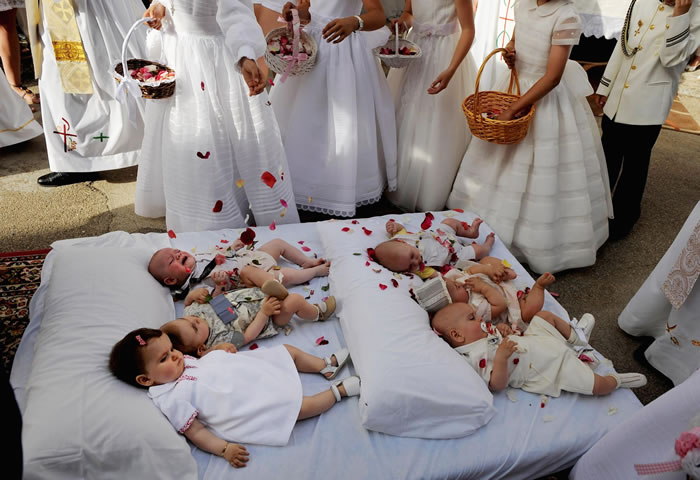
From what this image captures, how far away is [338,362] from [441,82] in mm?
1528

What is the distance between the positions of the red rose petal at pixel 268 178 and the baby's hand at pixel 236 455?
1.30 meters

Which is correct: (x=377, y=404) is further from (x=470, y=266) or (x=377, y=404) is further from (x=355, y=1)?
(x=355, y=1)

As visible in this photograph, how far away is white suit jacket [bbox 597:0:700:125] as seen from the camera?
2369 millimetres

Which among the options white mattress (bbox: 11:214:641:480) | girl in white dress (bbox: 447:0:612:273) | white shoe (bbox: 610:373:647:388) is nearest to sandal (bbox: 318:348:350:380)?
white mattress (bbox: 11:214:641:480)

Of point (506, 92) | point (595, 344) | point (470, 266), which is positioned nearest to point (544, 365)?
point (470, 266)

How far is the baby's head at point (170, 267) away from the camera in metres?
2.02

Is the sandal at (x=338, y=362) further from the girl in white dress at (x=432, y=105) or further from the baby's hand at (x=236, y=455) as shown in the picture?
the girl in white dress at (x=432, y=105)

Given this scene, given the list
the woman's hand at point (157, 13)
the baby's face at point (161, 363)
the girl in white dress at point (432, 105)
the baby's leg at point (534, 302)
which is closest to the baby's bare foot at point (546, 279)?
the baby's leg at point (534, 302)

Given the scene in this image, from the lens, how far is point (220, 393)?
153 centimetres

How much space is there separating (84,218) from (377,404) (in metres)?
2.20

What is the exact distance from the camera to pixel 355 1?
255 cm

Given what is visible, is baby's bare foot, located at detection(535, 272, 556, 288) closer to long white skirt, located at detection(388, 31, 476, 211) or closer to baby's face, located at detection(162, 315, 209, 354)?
long white skirt, located at detection(388, 31, 476, 211)

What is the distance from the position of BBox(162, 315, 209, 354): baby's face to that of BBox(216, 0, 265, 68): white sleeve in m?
1.02

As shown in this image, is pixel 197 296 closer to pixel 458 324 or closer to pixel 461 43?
pixel 458 324
